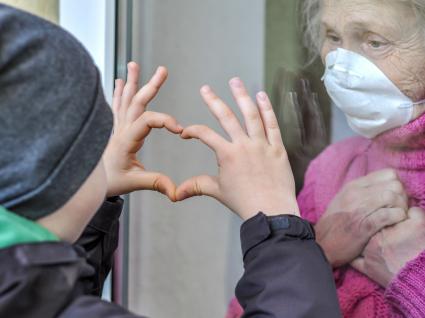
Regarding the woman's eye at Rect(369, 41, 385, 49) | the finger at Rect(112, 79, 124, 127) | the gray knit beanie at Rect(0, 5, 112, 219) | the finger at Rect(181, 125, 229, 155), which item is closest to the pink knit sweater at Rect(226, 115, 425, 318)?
the woman's eye at Rect(369, 41, 385, 49)

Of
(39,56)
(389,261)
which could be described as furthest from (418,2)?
(39,56)

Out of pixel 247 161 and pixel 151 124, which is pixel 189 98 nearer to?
pixel 151 124

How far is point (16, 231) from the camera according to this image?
1.95 feet

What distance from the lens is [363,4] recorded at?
87 cm

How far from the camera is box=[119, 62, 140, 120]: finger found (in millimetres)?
1027

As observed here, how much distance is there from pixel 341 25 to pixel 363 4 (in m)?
0.04

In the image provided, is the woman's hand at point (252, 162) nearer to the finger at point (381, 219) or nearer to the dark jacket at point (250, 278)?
the dark jacket at point (250, 278)

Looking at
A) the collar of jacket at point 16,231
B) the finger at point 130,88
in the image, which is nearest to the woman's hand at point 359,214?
the finger at point 130,88

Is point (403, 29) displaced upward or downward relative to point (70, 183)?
upward

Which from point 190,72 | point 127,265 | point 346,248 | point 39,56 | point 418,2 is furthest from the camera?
point 127,265

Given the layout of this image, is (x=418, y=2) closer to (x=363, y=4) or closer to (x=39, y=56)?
(x=363, y=4)

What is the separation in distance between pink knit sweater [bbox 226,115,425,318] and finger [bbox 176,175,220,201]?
191 mm

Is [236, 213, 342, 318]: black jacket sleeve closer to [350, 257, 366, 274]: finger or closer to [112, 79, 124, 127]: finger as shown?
[350, 257, 366, 274]: finger

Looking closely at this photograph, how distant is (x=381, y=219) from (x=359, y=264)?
0.25 ft
